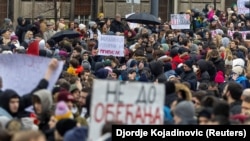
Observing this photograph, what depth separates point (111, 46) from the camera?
20578mm

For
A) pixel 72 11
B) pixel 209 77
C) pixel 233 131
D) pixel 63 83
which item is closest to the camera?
pixel 233 131

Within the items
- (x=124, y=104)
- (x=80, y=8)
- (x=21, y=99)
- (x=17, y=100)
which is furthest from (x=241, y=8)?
(x=124, y=104)

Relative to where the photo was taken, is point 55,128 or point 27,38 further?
point 27,38

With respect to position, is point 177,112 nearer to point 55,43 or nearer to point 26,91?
point 26,91

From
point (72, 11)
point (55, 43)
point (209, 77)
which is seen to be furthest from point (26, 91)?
point (72, 11)

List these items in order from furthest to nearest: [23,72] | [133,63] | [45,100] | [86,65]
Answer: [133,63] → [86,65] → [23,72] → [45,100]

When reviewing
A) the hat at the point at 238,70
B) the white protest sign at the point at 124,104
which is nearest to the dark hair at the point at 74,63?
the hat at the point at 238,70

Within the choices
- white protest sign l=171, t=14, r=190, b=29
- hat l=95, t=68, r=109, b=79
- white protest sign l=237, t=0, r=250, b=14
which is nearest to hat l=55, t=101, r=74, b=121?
hat l=95, t=68, r=109, b=79

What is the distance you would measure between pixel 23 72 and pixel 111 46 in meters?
8.16

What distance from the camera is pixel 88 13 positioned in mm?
36438

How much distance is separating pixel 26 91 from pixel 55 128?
229 centimetres

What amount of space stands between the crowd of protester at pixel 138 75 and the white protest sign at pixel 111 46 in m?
0.19

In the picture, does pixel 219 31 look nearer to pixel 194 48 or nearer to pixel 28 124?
pixel 194 48

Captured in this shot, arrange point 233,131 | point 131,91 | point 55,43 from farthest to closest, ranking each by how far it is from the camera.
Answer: point 55,43
point 233,131
point 131,91
